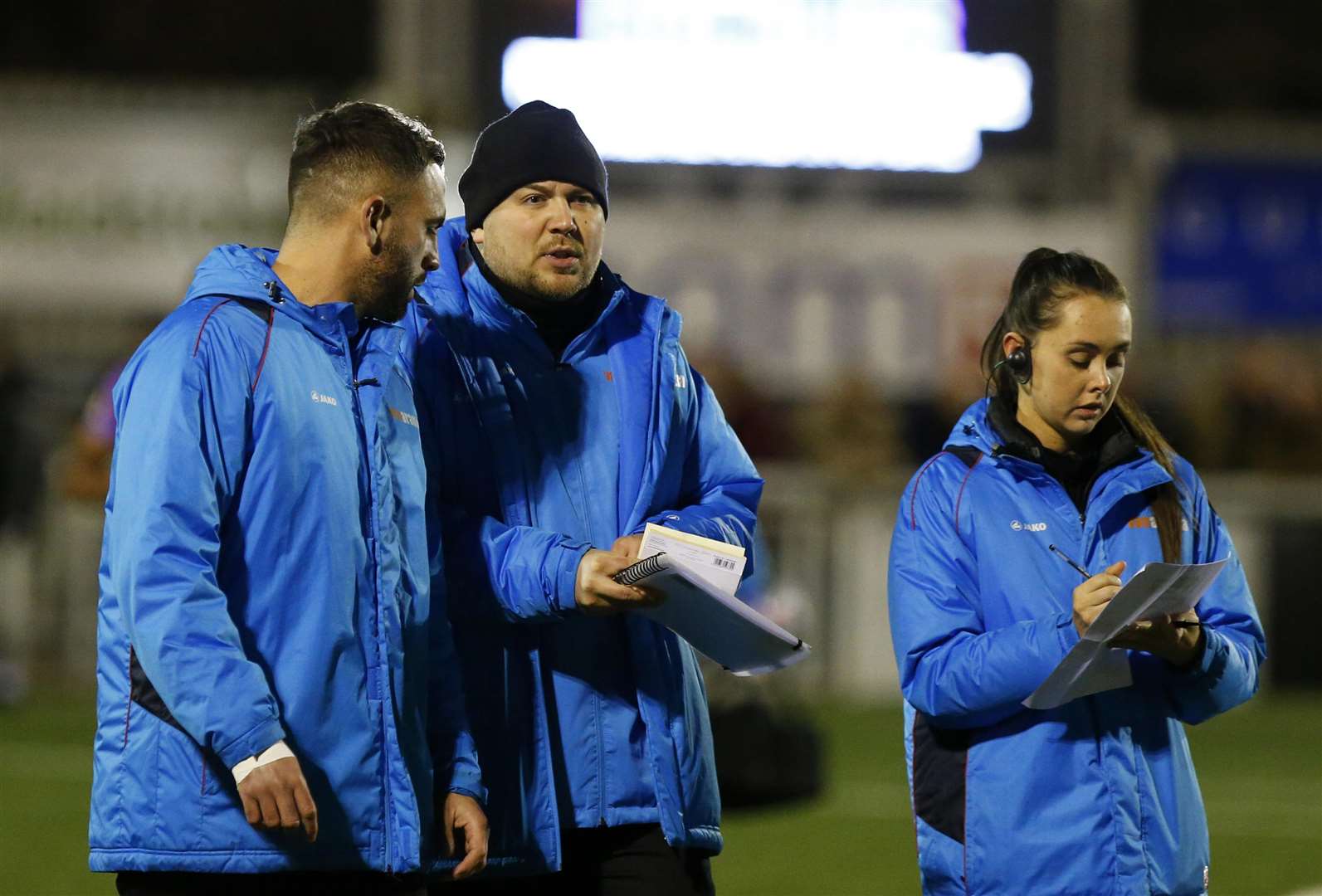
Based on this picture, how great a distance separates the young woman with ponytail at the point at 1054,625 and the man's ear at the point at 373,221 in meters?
1.09

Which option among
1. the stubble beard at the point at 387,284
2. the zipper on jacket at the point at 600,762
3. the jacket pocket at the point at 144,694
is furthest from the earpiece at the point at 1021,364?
the jacket pocket at the point at 144,694

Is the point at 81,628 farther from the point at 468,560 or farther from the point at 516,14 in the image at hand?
the point at 468,560

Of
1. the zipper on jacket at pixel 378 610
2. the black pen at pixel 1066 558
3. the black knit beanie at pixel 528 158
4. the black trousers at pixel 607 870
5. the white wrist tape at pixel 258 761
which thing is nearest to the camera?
the white wrist tape at pixel 258 761

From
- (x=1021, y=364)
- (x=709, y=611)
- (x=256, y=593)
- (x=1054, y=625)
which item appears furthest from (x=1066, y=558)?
(x=256, y=593)

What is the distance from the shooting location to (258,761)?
8.52 feet

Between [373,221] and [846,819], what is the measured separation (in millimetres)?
5498

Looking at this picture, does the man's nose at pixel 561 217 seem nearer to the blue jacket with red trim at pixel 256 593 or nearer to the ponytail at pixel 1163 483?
the blue jacket with red trim at pixel 256 593

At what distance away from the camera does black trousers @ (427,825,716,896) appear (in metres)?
3.29

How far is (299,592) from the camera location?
276 cm

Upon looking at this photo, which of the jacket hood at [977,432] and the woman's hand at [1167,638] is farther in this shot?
the jacket hood at [977,432]

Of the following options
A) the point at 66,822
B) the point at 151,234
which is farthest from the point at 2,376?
the point at 66,822

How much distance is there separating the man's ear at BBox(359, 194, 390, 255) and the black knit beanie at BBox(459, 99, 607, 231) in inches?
18.6

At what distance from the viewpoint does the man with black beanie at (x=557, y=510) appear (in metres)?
3.25

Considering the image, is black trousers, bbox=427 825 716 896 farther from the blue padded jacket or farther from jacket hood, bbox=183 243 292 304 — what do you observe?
jacket hood, bbox=183 243 292 304
